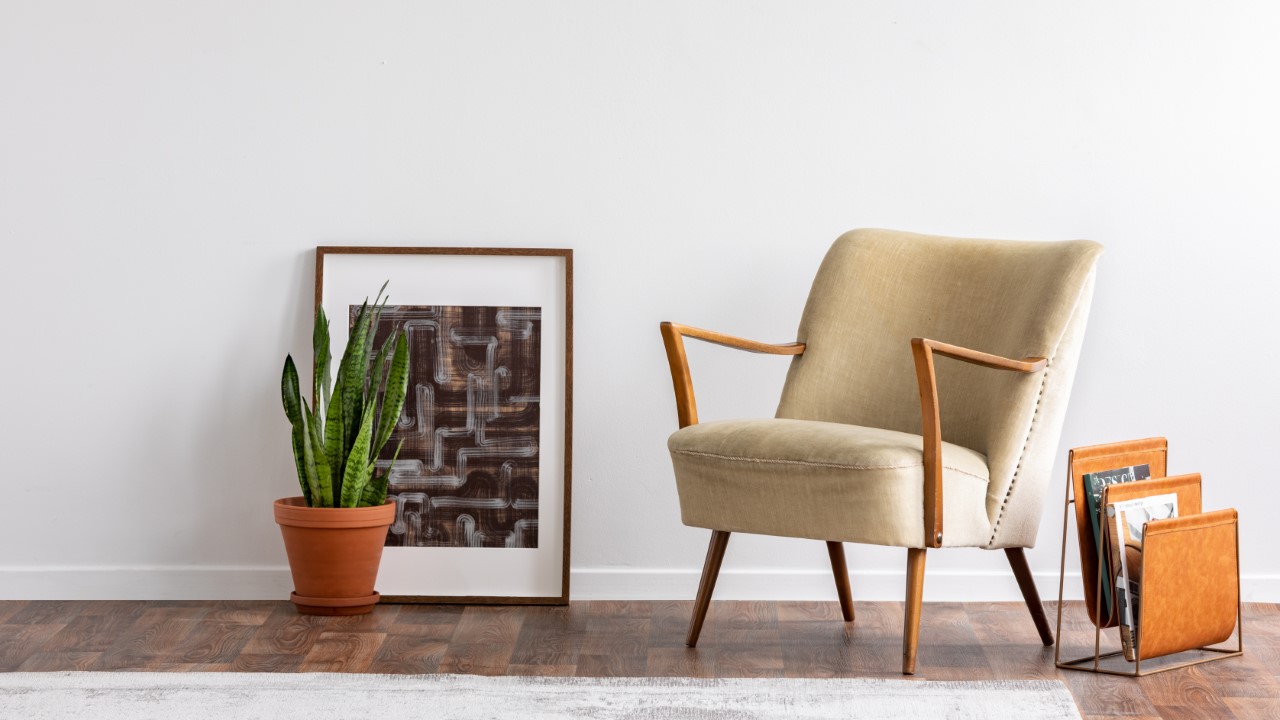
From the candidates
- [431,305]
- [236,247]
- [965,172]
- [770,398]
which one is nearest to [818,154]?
[965,172]

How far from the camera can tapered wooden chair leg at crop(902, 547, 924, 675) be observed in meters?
2.39

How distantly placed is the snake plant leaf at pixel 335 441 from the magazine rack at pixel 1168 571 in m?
1.64

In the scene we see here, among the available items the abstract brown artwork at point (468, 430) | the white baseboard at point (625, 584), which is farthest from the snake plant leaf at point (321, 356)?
the white baseboard at point (625, 584)

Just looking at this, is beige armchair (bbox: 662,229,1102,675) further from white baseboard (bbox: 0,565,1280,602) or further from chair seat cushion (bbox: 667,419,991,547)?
white baseboard (bbox: 0,565,1280,602)

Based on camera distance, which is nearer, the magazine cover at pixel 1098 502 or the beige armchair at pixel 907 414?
the beige armchair at pixel 907 414

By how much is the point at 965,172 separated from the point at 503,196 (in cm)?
119

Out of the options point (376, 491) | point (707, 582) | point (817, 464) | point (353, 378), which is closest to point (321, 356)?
point (353, 378)

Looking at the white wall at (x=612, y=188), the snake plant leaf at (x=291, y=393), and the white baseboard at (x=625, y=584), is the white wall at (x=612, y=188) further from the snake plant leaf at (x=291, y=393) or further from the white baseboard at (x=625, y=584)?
the snake plant leaf at (x=291, y=393)

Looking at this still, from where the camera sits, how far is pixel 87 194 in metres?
3.15

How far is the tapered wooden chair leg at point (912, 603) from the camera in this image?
2395 mm

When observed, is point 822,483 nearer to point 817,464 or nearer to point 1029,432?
point 817,464

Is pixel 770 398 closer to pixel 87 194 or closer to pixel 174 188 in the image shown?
pixel 174 188

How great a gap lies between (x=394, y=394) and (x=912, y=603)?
4.33ft

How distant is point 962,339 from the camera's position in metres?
2.78
